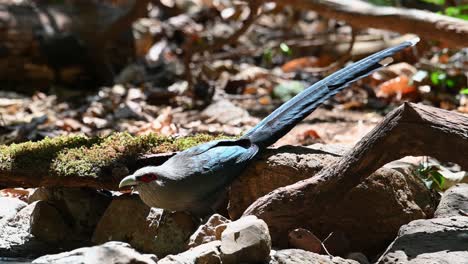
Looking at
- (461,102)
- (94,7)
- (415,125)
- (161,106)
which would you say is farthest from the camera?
(94,7)

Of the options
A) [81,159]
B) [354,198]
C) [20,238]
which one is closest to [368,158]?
[354,198]

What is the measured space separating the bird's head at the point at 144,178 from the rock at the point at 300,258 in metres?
0.53

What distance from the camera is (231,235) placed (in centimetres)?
278

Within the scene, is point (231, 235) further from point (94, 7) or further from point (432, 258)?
point (94, 7)

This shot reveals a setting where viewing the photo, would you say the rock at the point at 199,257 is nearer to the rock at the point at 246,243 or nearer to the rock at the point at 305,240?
the rock at the point at 246,243

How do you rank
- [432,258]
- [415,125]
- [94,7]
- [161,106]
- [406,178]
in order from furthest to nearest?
1. [94,7]
2. [161,106]
3. [406,178]
4. [415,125]
5. [432,258]

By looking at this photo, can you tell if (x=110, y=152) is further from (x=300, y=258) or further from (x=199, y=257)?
(x=300, y=258)

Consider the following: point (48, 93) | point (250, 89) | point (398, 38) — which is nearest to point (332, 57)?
point (398, 38)

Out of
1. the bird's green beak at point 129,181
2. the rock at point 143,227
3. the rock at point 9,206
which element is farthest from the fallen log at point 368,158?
the rock at point 9,206

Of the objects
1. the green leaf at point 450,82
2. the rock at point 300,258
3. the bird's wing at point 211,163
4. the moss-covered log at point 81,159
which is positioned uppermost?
the bird's wing at point 211,163

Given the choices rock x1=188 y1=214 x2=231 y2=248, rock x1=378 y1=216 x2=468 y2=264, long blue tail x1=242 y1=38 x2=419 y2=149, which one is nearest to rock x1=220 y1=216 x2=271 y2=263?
rock x1=188 y1=214 x2=231 y2=248

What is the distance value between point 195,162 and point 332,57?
5.18m

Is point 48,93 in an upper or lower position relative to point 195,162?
lower

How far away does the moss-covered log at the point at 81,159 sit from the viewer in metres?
3.33
